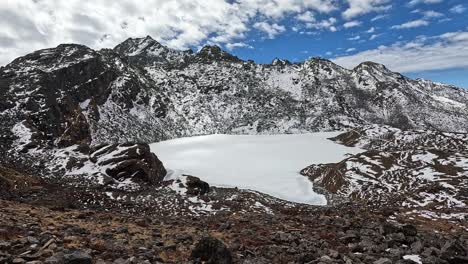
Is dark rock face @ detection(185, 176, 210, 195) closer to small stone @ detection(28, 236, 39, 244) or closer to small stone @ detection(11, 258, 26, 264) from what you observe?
small stone @ detection(28, 236, 39, 244)

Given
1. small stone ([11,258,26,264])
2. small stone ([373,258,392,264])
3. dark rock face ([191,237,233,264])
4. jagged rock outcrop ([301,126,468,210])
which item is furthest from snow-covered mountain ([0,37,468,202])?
small stone ([373,258,392,264])

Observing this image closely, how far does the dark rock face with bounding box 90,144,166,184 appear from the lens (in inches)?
2099

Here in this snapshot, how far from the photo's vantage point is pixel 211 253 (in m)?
13.2

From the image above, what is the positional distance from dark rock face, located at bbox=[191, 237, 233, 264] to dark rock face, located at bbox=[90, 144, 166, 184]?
1625 inches

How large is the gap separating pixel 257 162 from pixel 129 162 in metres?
39.7

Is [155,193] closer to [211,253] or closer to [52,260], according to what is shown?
[211,253]

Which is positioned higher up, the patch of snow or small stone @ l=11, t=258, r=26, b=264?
the patch of snow

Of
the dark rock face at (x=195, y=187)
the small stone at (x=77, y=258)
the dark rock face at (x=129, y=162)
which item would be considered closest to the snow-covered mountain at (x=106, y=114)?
the dark rock face at (x=129, y=162)

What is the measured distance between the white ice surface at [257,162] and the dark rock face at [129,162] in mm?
4710

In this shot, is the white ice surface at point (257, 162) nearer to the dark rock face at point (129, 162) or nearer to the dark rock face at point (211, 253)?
the dark rock face at point (129, 162)

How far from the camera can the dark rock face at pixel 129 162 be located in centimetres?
5331

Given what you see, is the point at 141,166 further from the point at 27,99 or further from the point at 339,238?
the point at 27,99

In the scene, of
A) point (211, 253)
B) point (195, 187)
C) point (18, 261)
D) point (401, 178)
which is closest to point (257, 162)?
point (401, 178)

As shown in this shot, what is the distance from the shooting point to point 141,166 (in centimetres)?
5425
